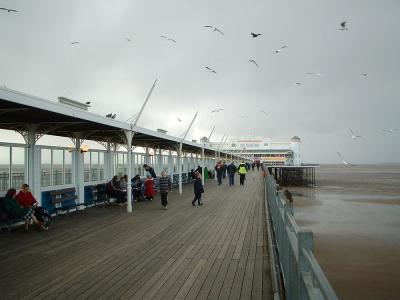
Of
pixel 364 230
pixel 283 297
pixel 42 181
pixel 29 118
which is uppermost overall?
pixel 29 118

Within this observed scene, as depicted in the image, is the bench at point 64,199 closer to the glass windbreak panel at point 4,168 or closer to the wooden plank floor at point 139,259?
the wooden plank floor at point 139,259

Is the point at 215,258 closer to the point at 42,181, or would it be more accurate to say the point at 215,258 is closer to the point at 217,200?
the point at 42,181

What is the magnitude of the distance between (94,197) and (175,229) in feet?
16.1

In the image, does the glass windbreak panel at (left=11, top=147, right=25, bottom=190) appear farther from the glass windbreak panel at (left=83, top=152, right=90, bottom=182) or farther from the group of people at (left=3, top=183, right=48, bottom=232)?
the glass windbreak panel at (left=83, top=152, right=90, bottom=182)

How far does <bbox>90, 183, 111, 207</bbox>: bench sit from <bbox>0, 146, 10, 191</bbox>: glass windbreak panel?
3.47 metres

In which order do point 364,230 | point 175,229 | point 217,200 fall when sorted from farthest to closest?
point 364,230, point 217,200, point 175,229

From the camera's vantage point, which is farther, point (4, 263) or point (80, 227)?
point (80, 227)

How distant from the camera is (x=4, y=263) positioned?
5.23m

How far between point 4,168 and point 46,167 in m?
1.61

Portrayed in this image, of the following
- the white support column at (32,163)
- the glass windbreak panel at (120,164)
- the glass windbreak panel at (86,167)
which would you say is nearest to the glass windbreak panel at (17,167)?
the white support column at (32,163)

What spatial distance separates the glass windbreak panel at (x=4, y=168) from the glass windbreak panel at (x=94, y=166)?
12.9 feet

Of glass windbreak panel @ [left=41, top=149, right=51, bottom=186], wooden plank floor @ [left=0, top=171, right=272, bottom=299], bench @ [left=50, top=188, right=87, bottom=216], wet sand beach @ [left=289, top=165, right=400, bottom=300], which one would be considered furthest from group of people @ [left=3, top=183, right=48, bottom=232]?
wet sand beach @ [left=289, top=165, right=400, bottom=300]

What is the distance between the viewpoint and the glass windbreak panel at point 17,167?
8.37 m

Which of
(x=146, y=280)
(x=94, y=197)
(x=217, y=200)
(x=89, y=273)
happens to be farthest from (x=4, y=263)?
(x=217, y=200)
